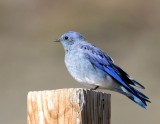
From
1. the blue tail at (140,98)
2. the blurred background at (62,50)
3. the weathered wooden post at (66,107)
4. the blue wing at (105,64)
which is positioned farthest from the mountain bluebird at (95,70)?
the blurred background at (62,50)

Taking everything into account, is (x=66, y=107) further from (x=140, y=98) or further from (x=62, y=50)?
(x=62, y=50)

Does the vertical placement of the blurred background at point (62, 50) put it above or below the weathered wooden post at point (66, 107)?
above

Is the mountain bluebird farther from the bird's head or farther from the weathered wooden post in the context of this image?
the weathered wooden post

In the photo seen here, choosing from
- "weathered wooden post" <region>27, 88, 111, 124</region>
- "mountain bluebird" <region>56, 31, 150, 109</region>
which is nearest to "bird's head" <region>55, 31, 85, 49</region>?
"mountain bluebird" <region>56, 31, 150, 109</region>

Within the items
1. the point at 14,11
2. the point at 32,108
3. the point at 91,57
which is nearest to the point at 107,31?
the point at 14,11

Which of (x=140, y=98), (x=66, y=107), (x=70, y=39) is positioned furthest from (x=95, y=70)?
(x=66, y=107)

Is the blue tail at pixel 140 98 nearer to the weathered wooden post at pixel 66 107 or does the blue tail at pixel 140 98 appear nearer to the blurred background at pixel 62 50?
the weathered wooden post at pixel 66 107
